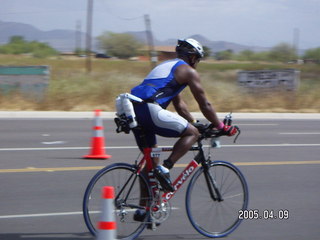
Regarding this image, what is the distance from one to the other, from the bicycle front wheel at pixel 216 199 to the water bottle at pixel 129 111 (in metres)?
0.90

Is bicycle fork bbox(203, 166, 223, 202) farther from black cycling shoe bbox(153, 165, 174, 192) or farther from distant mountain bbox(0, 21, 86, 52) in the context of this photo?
distant mountain bbox(0, 21, 86, 52)

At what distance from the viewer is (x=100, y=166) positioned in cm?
1040

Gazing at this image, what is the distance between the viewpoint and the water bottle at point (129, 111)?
5977 millimetres

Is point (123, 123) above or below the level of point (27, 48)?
above

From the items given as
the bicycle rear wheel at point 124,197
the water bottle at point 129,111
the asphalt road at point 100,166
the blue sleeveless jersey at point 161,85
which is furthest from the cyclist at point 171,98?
the asphalt road at point 100,166

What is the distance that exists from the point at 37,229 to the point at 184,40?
254 cm

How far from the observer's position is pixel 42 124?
17.3 m

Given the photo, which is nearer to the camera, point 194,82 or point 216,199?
point 194,82

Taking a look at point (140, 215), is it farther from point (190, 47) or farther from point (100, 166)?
point (100, 166)

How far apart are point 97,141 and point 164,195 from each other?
194 inches

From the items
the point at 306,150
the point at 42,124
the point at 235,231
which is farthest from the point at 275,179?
the point at 42,124

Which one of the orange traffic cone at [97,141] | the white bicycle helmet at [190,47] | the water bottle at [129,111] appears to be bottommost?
the orange traffic cone at [97,141]
